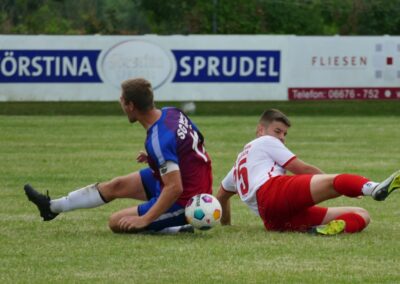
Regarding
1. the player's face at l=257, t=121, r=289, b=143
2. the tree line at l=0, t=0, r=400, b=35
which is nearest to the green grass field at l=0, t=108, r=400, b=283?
the player's face at l=257, t=121, r=289, b=143

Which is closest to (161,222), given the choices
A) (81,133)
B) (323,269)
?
(323,269)

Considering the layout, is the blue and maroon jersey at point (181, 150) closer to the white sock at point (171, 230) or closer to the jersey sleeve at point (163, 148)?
the jersey sleeve at point (163, 148)

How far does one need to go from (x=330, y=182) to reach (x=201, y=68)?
20.6 m

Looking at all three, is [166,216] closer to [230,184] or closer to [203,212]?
[203,212]

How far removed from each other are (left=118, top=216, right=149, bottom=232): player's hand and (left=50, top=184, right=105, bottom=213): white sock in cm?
42

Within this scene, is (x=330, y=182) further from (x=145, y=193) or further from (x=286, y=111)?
(x=286, y=111)

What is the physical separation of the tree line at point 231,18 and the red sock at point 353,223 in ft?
100.0

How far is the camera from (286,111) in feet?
107

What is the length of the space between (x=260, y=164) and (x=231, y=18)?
1295 inches

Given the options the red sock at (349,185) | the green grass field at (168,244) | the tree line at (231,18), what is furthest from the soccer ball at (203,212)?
the tree line at (231,18)

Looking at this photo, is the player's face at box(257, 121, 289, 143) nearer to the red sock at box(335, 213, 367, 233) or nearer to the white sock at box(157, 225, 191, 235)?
the red sock at box(335, 213, 367, 233)

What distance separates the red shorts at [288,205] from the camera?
977cm

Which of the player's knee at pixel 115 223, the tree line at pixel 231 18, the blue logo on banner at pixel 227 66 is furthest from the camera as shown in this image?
the tree line at pixel 231 18

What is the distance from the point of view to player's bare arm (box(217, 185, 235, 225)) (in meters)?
10.7
